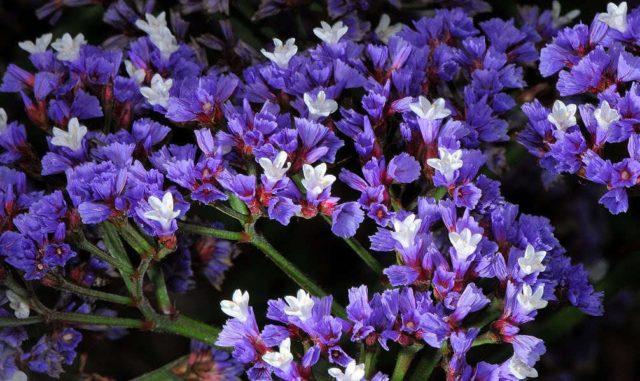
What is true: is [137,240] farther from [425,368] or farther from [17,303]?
[425,368]

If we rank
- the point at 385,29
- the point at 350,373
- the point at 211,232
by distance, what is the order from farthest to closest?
the point at 385,29 < the point at 211,232 < the point at 350,373

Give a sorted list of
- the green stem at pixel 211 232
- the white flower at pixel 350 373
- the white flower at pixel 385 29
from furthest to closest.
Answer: the white flower at pixel 385 29
the green stem at pixel 211 232
the white flower at pixel 350 373

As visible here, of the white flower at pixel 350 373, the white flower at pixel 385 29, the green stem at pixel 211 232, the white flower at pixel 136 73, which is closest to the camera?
the white flower at pixel 350 373

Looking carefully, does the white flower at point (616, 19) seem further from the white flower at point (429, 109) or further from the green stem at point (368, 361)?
the green stem at point (368, 361)

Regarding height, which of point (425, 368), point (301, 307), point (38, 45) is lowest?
point (425, 368)

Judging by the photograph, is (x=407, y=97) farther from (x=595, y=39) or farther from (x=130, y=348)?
(x=130, y=348)

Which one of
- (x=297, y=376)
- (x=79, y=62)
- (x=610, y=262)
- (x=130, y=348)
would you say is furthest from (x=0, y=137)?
(x=610, y=262)

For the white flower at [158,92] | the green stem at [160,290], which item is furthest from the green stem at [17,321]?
the white flower at [158,92]

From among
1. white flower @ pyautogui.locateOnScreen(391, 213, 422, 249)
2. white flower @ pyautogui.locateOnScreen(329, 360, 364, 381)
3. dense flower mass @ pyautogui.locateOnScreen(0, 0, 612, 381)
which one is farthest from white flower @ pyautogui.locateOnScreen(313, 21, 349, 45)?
white flower @ pyautogui.locateOnScreen(329, 360, 364, 381)

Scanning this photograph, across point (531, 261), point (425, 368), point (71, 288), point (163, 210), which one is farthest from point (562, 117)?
point (71, 288)
